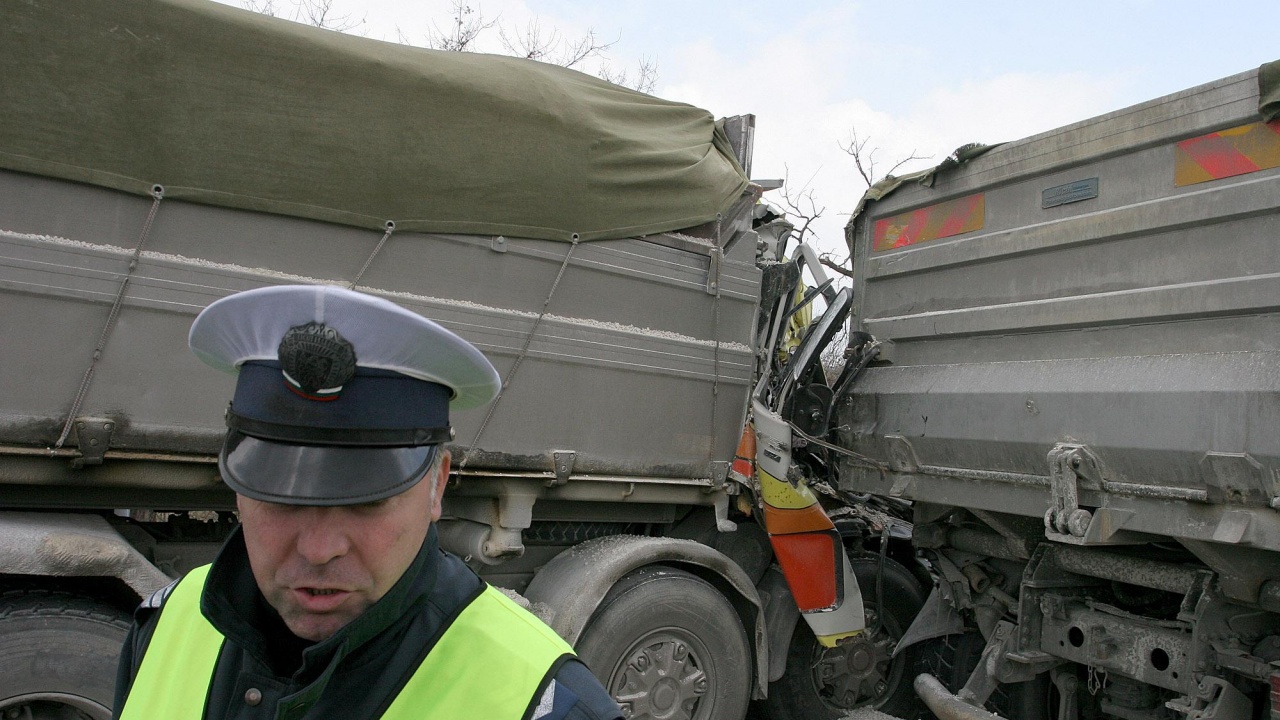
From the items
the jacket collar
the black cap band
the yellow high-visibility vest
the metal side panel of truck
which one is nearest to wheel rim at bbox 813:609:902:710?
the metal side panel of truck

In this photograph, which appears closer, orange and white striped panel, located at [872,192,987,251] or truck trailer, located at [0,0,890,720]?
truck trailer, located at [0,0,890,720]

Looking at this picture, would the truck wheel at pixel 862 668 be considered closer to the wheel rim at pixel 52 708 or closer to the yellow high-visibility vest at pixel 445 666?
the wheel rim at pixel 52 708

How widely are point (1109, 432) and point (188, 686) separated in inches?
124

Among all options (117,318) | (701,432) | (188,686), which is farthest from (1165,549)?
(117,318)

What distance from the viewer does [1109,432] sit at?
11.2 feet

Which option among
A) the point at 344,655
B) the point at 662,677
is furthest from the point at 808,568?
the point at 344,655

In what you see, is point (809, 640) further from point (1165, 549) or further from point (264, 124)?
point (264, 124)

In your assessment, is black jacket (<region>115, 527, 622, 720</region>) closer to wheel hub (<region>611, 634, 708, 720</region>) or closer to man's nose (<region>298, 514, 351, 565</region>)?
man's nose (<region>298, 514, 351, 565</region>)

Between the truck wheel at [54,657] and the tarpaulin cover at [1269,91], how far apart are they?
4.08 meters

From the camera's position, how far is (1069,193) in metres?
3.85

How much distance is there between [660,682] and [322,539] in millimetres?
3132

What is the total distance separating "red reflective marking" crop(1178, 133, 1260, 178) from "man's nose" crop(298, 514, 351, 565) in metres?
3.30

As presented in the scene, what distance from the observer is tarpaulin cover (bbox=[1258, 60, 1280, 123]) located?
306cm

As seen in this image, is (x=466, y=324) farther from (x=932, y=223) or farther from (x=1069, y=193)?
(x=1069, y=193)
